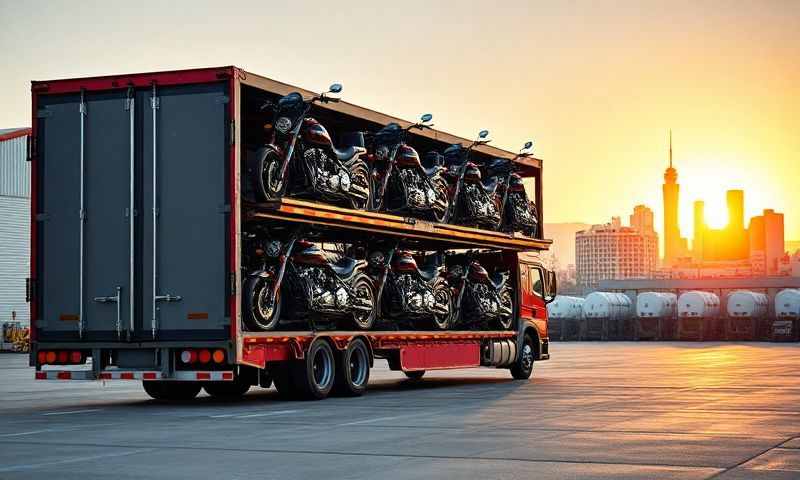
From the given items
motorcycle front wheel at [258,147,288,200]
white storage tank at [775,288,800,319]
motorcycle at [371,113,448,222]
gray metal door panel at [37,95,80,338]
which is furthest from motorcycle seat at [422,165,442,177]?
white storage tank at [775,288,800,319]

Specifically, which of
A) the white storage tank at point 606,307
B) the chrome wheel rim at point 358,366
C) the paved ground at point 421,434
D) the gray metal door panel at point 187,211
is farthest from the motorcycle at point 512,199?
the white storage tank at point 606,307

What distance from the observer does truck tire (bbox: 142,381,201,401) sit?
68.2ft

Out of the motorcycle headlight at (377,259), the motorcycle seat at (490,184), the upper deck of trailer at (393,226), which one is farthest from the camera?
the motorcycle seat at (490,184)

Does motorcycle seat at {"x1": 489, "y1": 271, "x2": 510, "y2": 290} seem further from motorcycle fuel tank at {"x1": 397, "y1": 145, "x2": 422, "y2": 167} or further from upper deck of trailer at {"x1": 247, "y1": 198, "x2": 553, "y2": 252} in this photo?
motorcycle fuel tank at {"x1": 397, "y1": 145, "x2": 422, "y2": 167}

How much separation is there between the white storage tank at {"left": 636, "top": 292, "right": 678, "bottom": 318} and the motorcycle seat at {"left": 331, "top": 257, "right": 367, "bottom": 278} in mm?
71561

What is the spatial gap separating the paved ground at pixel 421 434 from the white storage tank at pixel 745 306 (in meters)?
65.3

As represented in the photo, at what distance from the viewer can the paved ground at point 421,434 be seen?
10641mm

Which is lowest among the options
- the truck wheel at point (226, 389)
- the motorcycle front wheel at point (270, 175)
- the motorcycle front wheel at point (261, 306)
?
the truck wheel at point (226, 389)

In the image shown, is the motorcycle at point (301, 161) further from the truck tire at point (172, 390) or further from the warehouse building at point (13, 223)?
the warehouse building at point (13, 223)

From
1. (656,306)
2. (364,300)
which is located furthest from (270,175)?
(656,306)

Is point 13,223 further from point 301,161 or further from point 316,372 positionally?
point 301,161

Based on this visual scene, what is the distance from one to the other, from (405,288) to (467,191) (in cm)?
333

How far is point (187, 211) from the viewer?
57.8ft

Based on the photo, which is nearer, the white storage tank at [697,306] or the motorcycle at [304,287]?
the motorcycle at [304,287]
